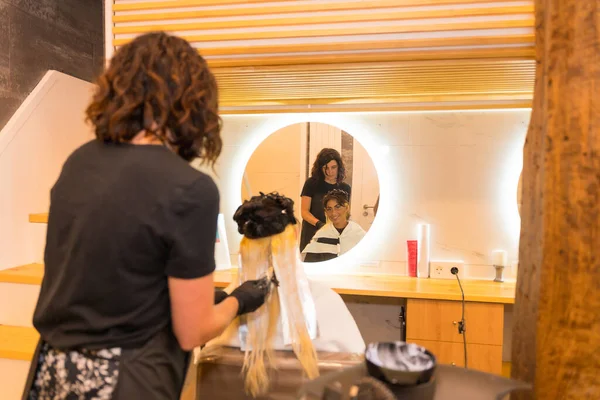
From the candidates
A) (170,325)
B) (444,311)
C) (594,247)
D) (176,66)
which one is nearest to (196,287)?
(170,325)

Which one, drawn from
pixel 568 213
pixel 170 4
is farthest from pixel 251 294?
pixel 170 4

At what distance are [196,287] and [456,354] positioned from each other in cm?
144

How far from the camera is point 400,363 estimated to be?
847 millimetres

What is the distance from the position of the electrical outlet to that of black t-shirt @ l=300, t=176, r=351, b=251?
612 millimetres

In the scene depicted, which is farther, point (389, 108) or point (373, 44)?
point (389, 108)

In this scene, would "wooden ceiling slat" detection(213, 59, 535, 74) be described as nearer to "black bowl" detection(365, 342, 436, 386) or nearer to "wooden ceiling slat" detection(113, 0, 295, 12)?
"wooden ceiling slat" detection(113, 0, 295, 12)

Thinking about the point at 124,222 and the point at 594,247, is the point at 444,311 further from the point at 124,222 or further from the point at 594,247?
the point at 124,222

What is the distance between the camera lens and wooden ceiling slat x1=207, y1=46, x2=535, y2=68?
1341 mm

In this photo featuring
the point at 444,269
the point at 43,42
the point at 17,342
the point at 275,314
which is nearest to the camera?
the point at 275,314

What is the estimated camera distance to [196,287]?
79 centimetres

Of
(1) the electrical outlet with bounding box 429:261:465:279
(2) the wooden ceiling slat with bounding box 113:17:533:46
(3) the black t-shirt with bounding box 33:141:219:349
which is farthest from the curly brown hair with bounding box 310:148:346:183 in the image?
(3) the black t-shirt with bounding box 33:141:219:349

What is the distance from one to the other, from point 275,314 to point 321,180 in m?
1.27

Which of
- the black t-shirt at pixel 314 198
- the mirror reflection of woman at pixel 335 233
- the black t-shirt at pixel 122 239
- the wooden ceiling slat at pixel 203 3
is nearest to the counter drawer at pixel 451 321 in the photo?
the mirror reflection of woman at pixel 335 233

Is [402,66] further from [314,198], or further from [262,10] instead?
[314,198]
